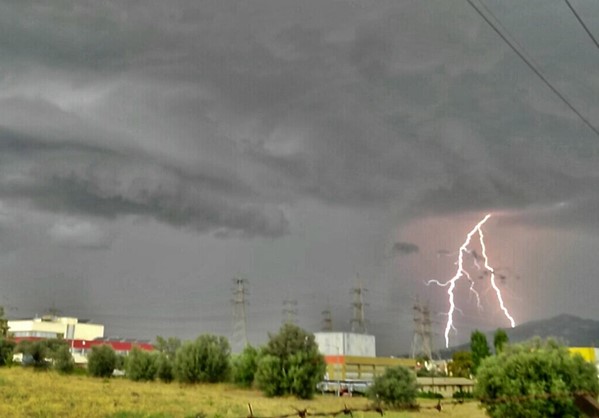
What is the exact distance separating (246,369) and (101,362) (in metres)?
15.1

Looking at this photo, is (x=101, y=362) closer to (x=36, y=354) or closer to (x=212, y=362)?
(x=36, y=354)

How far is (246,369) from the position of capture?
55.0 m

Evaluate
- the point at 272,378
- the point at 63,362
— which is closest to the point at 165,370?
the point at 63,362

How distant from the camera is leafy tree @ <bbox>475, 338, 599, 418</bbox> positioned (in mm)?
27109

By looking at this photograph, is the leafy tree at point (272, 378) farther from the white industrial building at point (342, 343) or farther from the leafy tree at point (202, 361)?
the white industrial building at point (342, 343)

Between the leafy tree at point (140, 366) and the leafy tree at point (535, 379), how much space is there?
35.2 m

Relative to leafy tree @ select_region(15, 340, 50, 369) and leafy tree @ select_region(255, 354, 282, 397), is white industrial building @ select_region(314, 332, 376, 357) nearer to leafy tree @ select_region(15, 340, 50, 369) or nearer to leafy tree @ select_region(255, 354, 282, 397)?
leafy tree @ select_region(15, 340, 50, 369)

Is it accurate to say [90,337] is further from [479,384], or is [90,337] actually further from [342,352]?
[479,384]

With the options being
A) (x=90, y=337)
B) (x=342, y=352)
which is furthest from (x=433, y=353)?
(x=90, y=337)

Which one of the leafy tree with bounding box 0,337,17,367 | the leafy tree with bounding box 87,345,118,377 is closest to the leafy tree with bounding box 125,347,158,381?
the leafy tree with bounding box 87,345,118,377

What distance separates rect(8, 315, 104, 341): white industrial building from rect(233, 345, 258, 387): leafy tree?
7262 cm

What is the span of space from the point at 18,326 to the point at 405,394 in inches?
4197

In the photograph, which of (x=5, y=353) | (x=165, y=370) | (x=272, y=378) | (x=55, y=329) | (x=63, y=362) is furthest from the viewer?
(x=55, y=329)

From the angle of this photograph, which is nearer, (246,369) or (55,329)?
(246,369)
